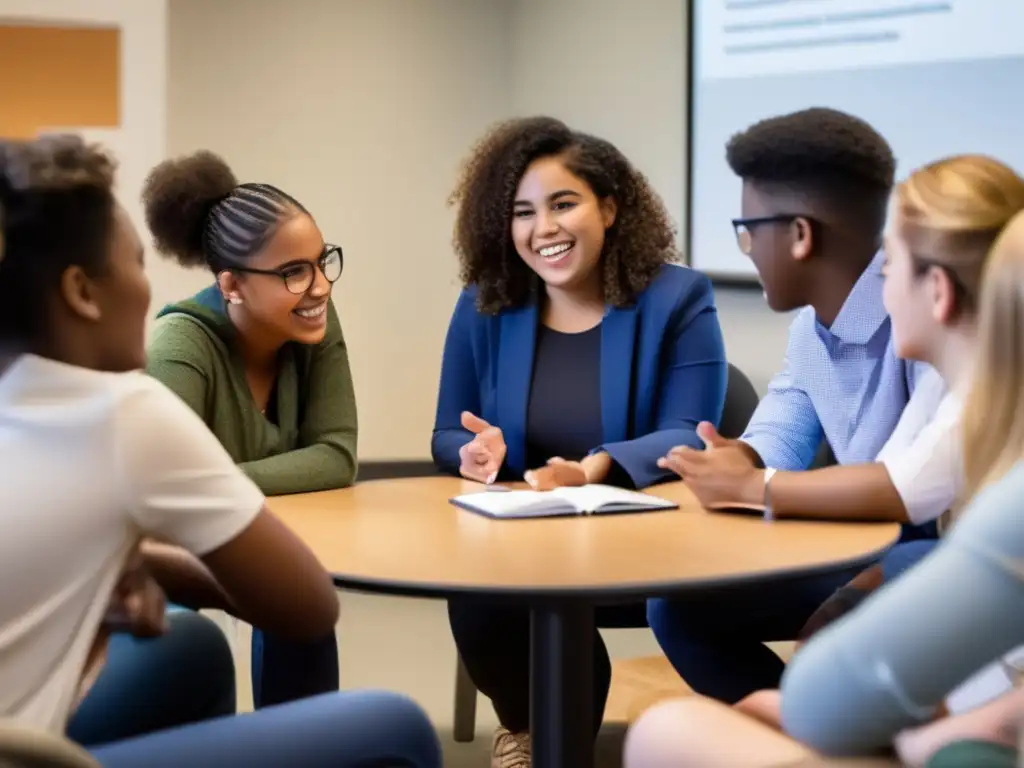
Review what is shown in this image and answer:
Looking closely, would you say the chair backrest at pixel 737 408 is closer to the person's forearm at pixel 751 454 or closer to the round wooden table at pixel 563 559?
the person's forearm at pixel 751 454

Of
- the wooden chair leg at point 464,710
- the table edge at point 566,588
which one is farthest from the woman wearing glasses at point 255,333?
the wooden chair leg at point 464,710

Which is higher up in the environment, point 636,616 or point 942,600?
point 942,600

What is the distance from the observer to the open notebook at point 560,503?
6.18 ft

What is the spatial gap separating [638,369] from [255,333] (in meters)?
0.77

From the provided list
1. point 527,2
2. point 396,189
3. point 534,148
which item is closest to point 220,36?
point 396,189

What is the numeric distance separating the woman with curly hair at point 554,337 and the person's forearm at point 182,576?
937mm

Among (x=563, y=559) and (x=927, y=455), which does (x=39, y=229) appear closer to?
(x=563, y=559)

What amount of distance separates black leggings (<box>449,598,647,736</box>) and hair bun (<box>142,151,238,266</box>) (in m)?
0.88

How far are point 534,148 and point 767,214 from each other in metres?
0.60

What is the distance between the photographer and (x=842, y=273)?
2.17 meters

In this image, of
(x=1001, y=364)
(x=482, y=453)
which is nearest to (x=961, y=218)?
(x=1001, y=364)

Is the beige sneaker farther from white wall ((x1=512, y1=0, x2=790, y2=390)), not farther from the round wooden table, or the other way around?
white wall ((x1=512, y1=0, x2=790, y2=390))

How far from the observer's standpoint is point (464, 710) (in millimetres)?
3008

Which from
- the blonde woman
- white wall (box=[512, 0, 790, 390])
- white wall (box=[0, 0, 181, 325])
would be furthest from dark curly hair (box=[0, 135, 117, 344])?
white wall (box=[512, 0, 790, 390])
